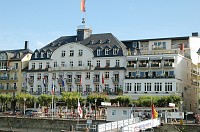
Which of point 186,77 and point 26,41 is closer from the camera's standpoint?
point 186,77

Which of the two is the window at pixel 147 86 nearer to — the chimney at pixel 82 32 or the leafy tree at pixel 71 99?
the leafy tree at pixel 71 99

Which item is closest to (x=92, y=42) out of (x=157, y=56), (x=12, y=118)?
(x=157, y=56)

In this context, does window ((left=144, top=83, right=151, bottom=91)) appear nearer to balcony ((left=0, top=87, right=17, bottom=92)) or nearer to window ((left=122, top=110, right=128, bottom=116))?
window ((left=122, top=110, right=128, bottom=116))

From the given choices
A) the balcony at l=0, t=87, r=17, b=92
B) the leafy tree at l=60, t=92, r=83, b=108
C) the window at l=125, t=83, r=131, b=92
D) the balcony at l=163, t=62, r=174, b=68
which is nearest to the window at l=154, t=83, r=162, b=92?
the balcony at l=163, t=62, r=174, b=68

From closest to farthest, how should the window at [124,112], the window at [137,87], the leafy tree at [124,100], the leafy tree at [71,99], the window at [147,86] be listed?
the window at [124,112] → the leafy tree at [124,100] → the leafy tree at [71,99] → the window at [147,86] → the window at [137,87]

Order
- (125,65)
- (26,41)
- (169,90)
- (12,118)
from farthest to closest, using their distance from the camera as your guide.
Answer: (26,41)
(125,65)
(169,90)
(12,118)

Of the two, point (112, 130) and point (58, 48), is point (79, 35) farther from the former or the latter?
point (112, 130)

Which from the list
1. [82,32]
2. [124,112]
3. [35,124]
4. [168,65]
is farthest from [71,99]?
[82,32]

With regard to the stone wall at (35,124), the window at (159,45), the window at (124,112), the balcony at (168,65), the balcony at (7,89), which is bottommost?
the stone wall at (35,124)

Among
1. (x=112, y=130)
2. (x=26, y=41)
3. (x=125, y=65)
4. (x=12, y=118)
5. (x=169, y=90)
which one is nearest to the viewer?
(x=112, y=130)

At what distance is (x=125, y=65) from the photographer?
8638 centimetres

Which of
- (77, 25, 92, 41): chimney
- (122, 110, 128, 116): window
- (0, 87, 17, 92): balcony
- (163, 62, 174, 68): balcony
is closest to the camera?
(122, 110, 128, 116): window

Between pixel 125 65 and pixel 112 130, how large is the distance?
38905 mm

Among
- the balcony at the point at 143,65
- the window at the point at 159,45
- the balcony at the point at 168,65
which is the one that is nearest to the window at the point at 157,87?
the balcony at the point at 168,65
